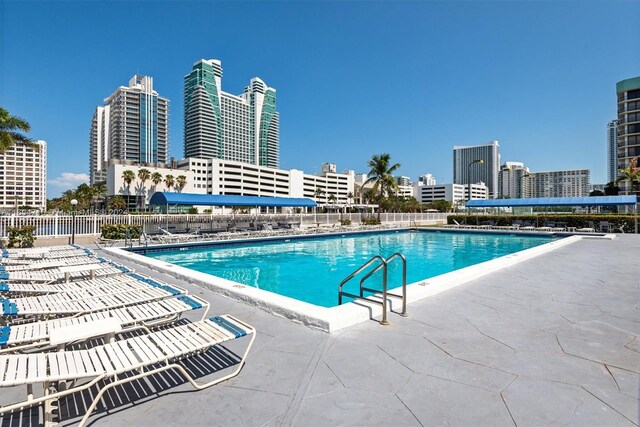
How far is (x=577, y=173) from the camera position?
127 meters

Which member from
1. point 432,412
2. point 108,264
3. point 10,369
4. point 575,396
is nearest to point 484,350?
point 575,396

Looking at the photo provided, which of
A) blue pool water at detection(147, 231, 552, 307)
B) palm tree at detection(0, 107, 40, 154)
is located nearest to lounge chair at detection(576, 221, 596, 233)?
blue pool water at detection(147, 231, 552, 307)

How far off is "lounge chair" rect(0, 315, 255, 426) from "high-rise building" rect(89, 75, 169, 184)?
121 meters

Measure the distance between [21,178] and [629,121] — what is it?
158m

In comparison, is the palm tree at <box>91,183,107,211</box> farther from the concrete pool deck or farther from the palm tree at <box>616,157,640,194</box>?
the palm tree at <box>616,157,640,194</box>

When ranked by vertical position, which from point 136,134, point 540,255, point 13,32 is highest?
point 136,134

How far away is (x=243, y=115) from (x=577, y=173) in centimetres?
13703

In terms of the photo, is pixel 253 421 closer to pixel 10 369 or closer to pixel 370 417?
pixel 370 417

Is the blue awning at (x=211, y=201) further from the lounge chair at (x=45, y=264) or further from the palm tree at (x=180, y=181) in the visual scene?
the palm tree at (x=180, y=181)

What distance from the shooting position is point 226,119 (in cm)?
13412

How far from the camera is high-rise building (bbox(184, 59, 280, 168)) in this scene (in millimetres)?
126438

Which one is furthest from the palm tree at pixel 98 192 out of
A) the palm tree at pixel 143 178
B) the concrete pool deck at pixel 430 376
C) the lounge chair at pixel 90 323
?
the lounge chair at pixel 90 323

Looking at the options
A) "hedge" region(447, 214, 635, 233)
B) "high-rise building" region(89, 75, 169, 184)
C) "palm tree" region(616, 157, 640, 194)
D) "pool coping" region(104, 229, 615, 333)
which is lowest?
"pool coping" region(104, 229, 615, 333)

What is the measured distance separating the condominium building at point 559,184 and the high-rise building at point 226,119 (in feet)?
367
